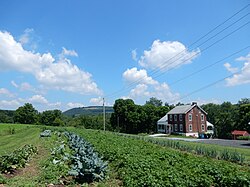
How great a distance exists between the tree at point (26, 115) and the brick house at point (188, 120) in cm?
6930

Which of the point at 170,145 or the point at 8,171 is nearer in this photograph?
the point at 8,171

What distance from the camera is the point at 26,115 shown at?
4503 inches

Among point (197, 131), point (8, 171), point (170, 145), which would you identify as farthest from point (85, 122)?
point (8, 171)

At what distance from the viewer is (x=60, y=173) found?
10.6 meters

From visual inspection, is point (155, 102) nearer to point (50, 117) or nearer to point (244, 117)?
point (50, 117)

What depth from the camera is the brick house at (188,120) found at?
60531 millimetres

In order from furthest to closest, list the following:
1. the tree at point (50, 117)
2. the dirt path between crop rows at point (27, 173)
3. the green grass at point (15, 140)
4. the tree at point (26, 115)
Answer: the tree at point (26, 115) → the tree at point (50, 117) → the green grass at point (15, 140) → the dirt path between crop rows at point (27, 173)

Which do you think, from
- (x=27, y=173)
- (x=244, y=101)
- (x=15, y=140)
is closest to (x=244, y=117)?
(x=244, y=101)

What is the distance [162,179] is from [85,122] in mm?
90608

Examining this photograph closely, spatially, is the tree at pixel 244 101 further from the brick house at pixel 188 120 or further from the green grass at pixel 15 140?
the green grass at pixel 15 140

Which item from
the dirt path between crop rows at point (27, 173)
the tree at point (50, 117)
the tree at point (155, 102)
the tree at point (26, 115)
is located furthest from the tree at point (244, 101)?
the dirt path between crop rows at point (27, 173)

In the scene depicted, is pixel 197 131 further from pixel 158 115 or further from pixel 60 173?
pixel 60 173

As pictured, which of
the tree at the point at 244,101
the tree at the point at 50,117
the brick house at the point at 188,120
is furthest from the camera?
the tree at the point at 50,117

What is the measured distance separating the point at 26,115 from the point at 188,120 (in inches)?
3033
